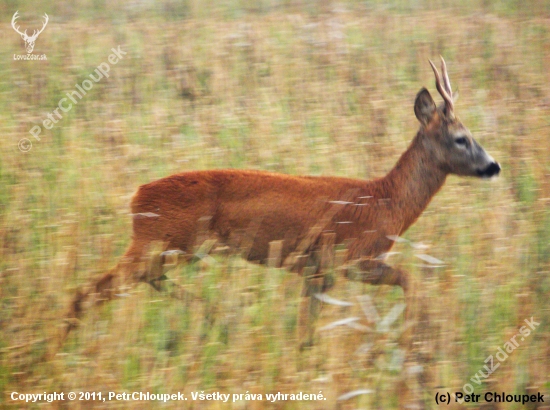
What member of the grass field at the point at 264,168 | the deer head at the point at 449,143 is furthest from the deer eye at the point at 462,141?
the grass field at the point at 264,168

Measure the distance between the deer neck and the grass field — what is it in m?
0.36

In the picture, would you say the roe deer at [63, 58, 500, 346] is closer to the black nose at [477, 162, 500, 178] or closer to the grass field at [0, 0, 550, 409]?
the grass field at [0, 0, 550, 409]

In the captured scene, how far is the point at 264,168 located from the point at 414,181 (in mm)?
1884

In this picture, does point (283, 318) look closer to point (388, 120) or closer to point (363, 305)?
point (363, 305)

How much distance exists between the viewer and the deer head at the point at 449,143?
199 inches

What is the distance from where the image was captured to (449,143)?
5.08m

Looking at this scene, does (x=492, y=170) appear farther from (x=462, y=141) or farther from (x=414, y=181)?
(x=414, y=181)

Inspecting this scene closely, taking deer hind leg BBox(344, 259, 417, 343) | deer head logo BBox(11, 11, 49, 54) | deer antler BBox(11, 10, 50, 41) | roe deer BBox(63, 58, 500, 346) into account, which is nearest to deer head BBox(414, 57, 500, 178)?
roe deer BBox(63, 58, 500, 346)

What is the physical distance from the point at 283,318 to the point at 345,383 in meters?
0.55

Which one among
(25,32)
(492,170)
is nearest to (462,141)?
(492,170)

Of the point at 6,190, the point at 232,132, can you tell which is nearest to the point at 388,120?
the point at 232,132

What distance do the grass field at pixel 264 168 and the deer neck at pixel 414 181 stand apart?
359 mm

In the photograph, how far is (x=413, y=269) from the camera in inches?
194

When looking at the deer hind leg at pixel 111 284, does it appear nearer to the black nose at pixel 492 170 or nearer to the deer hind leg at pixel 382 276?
the deer hind leg at pixel 382 276
